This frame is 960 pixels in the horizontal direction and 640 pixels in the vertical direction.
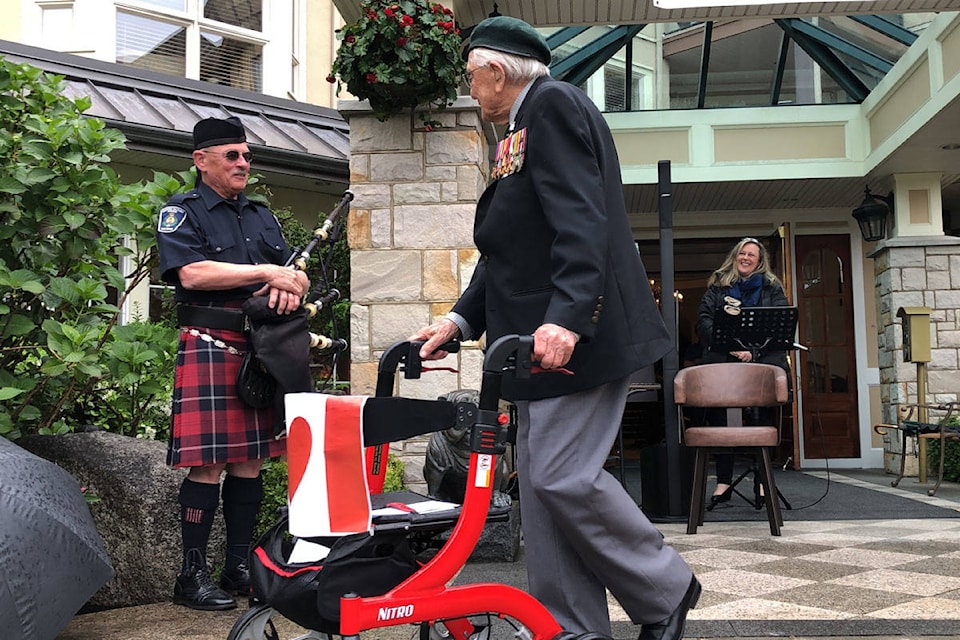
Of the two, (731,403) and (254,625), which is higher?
(731,403)

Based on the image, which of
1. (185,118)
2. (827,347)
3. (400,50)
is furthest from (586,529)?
(827,347)

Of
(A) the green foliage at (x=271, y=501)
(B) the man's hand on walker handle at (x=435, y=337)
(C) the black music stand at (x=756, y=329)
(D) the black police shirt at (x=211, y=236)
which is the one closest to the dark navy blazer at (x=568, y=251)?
(B) the man's hand on walker handle at (x=435, y=337)

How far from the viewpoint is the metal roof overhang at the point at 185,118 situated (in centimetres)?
772

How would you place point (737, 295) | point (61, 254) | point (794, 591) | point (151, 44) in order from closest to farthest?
point (794, 591) < point (61, 254) < point (737, 295) < point (151, 44)

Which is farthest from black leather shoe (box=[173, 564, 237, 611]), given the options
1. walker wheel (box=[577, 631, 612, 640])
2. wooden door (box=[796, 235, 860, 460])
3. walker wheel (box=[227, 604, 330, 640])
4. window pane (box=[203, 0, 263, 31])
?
wooden door (box=[796, 235, 860, 460])

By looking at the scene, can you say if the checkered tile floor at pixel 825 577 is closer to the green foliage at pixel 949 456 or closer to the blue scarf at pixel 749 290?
the blue scarf at pixel 749 290

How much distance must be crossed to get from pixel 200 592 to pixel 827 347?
29.5ft

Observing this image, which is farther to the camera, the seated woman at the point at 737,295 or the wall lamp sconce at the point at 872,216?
the wall lamp sconce at the point at 872,216

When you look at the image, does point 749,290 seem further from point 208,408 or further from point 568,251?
point 568,251

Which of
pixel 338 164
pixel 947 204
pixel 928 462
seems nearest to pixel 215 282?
pixel 338 164

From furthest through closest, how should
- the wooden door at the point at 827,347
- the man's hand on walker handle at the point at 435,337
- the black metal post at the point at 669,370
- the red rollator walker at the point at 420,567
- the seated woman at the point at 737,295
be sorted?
the wooden door at the point at 827,347 → the seated woman at the point at 737,295 → the black metal post at the point at 669,370 → the man's hand on walker handle at the point at 435,337 → the red rollator walker at the point at 420,567

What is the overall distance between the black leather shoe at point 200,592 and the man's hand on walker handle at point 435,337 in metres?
1.23

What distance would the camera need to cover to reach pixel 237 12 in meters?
9.71

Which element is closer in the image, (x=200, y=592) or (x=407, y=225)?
(x=200, y=592)
